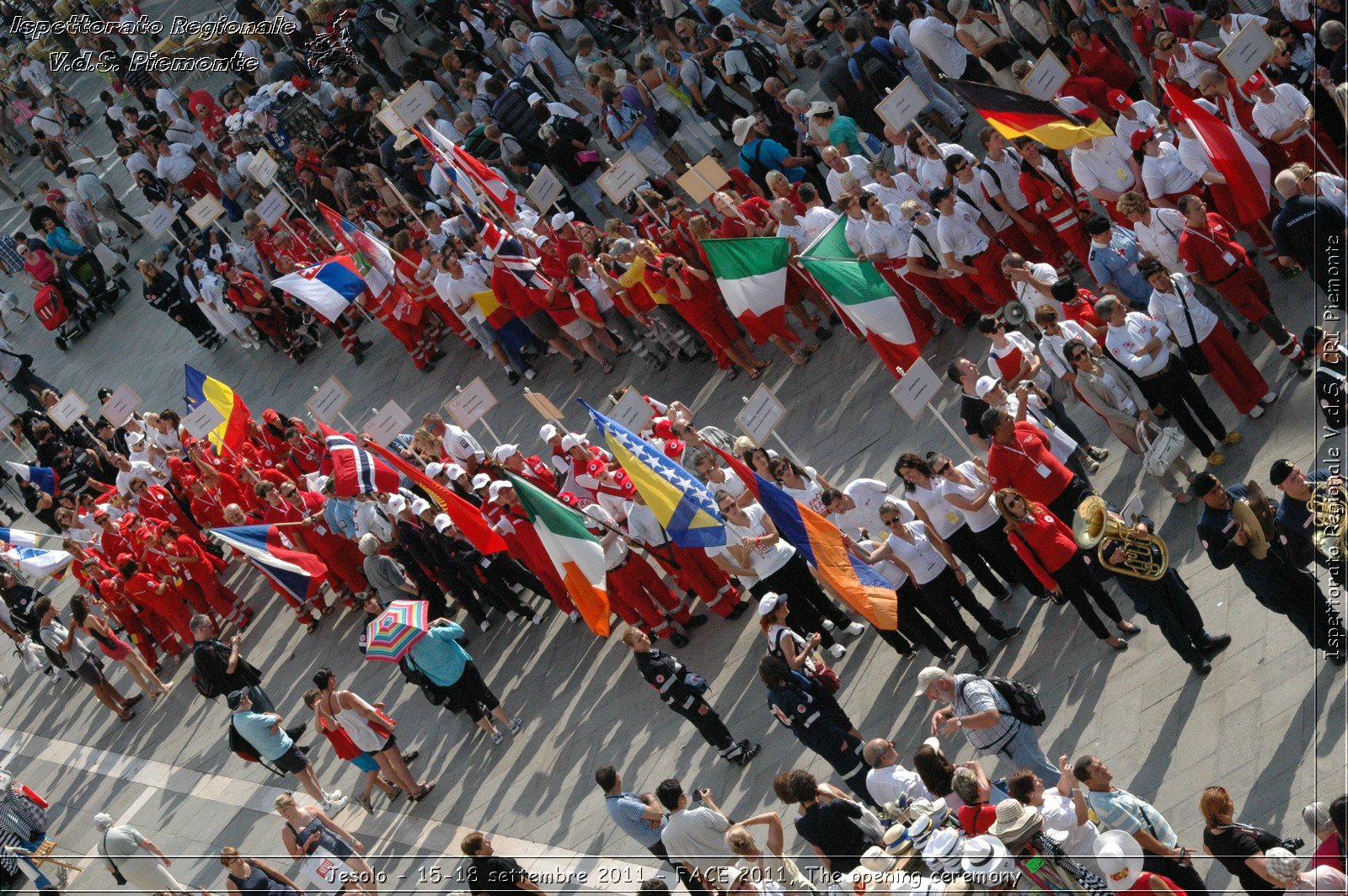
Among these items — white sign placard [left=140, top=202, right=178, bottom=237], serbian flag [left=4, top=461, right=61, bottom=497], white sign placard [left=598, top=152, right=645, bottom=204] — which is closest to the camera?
white sign placard [left=598, top=152, right=645, bottom=204]

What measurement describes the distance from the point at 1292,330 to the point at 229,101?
18692 millimetres

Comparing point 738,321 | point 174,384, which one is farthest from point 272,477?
point 174,384

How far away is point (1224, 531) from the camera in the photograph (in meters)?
9.85

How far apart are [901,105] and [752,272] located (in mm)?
2257

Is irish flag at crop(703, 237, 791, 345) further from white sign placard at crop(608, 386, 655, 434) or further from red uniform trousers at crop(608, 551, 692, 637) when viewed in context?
red uniform trousers at crop(608, 551, 692, 637)

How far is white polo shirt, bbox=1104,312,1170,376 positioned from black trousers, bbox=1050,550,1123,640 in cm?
180

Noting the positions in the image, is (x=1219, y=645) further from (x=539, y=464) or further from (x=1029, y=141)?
(x=539, y=464)

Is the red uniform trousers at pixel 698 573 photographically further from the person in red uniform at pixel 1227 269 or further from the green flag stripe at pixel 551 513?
the person in red uniform at pixel 1227 269

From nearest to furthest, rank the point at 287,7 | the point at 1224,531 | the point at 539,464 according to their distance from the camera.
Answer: the point at 1224,531
the point at 539,464
the point at 287,7

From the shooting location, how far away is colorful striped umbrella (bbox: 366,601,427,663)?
1339 cm

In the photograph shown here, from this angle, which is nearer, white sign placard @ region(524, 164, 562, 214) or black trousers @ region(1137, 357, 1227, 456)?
black trousers @ region(1137, 357, 1227, 456)

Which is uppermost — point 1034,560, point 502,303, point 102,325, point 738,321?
point 102,325

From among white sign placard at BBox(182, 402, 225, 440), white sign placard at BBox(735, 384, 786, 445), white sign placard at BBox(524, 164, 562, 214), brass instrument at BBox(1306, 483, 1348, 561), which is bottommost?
brass instrument at BBox(1306, 483, 1348, 561)

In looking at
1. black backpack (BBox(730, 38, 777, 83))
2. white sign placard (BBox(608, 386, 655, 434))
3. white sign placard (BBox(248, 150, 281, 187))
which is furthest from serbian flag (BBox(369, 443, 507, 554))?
white sign placard (BBox(248, 150, 281, 187))
